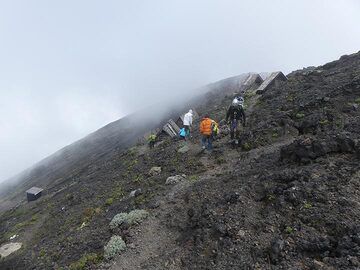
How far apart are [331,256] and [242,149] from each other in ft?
32.4

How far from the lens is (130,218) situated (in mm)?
14039

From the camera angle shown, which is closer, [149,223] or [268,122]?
[149,223]

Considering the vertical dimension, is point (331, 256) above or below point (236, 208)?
below

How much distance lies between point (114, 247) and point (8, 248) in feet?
30.0

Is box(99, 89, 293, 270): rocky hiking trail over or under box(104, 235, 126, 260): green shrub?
under

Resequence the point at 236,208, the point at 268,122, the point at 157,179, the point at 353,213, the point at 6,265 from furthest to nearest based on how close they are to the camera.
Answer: the point at 268,122
the point at 157,179
the point at 6,265
the point at 236,208
the point at 353,213

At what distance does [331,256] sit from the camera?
9.02 meters

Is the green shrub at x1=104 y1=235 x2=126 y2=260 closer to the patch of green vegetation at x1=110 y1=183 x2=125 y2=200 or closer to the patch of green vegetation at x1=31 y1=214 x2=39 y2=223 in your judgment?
the patch of green vegetation at x1=110 y1=183 x2=125 y2=200

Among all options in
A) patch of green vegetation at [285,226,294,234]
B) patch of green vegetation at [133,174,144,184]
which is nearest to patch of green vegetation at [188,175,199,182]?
patch of green vegetation at [133,174,144,184]

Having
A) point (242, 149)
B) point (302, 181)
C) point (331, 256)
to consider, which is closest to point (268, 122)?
point (242, 149)

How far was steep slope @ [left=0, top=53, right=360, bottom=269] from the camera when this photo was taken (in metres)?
9.92

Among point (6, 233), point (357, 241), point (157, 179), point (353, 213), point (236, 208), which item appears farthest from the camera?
point (6, 233)

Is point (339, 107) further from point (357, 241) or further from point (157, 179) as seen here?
point (357, 241)

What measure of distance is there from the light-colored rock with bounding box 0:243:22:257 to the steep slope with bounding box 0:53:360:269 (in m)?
0.59
